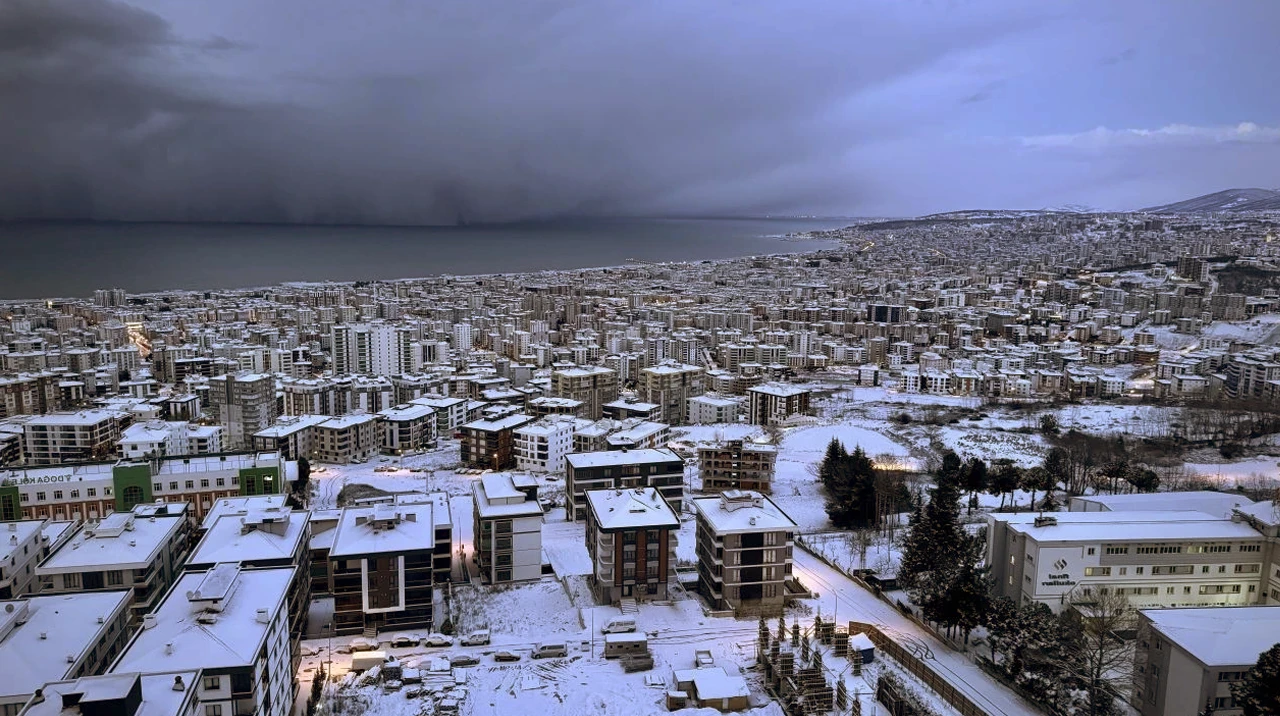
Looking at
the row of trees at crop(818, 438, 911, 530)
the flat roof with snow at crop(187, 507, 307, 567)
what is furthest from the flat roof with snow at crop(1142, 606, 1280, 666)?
the flat roof with snow at crop(187, 507, 307, 567)

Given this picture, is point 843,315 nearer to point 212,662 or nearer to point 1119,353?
point 1119,353

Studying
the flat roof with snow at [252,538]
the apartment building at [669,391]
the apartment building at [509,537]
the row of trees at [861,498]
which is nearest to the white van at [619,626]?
the apartment building at [509,537]

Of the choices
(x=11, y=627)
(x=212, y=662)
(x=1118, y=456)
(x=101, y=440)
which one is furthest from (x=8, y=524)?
(x=1118, y=456)

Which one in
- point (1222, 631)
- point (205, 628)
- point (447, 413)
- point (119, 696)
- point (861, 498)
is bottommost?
point (447, 413)

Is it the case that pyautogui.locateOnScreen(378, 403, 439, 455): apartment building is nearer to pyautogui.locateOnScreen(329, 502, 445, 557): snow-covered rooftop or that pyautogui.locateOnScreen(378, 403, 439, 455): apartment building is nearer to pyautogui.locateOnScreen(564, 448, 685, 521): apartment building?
pyautogui.locateOnScreen(564, 448, 685, 521): apartment building

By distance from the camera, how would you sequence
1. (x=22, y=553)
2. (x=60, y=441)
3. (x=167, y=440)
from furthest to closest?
(x=60, y=441) < (x=167, y=440) < (x=22, y=553)

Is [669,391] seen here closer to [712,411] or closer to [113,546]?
[712,411]

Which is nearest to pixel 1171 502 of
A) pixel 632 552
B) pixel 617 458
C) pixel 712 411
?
pixel 632 552

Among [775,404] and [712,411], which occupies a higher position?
[775,404]
